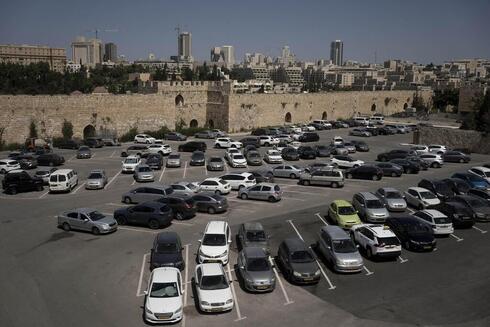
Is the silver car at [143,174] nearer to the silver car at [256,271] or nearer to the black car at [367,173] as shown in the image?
the black car at [367,173]

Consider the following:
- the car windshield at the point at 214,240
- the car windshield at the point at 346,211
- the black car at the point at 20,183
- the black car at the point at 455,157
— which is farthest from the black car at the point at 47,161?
the black car at the point at 455,157

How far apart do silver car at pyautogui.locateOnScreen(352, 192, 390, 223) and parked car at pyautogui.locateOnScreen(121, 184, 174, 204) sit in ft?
30.4

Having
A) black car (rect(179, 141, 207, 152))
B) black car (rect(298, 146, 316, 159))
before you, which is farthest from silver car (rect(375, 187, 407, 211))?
black car (rect(179, 141, 207, 152))

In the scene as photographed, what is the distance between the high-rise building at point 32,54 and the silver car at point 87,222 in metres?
153

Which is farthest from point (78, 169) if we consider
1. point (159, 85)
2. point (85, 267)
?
point (159, 85)

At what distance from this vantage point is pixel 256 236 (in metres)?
18.0

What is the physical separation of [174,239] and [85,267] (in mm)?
3140

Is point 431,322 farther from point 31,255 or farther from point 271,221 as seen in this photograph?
point 31,255

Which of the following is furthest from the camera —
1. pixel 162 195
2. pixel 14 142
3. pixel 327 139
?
pixel 327 139

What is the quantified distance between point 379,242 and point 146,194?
12.2m

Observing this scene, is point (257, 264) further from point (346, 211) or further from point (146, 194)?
point (146, 194)

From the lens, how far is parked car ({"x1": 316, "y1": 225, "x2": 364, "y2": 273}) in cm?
1625

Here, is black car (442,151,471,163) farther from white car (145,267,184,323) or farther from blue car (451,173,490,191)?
white car (145,267,184,323)

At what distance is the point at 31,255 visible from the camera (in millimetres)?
17984
